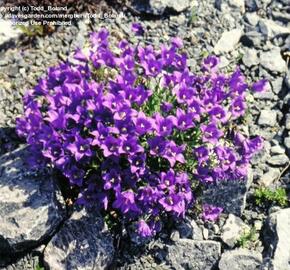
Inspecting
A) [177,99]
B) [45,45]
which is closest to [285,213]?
[177,99]

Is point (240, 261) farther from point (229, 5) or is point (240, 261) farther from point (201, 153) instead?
point (229, 5)

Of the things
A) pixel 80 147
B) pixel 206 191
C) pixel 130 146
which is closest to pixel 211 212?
pixel 206 191

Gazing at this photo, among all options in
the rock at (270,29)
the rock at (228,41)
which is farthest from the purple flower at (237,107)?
the rock at (270,29)

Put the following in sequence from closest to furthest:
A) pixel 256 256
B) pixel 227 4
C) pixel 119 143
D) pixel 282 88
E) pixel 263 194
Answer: pixel 119 143 < pixel 256 256 < pixel 263 194 < pixel 282 88 < pixel 227 4

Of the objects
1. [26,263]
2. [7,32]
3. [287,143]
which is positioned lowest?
[26,263]

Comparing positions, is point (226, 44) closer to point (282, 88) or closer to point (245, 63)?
point (245, 63)

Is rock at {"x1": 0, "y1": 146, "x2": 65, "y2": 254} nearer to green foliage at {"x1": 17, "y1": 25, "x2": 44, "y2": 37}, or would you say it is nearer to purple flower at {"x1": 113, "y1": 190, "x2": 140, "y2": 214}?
purple flower at {"x1": 113, "y1": 190, "x2": 140, "y2": 214}
